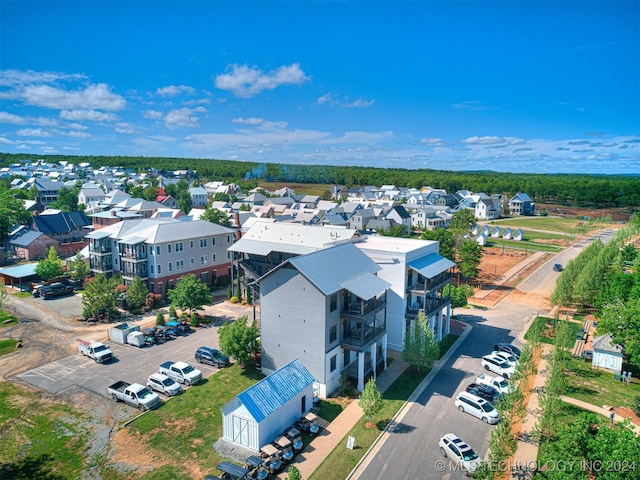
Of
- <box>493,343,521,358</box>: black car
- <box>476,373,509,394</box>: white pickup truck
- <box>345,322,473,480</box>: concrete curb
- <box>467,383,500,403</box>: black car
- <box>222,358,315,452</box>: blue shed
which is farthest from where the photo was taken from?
<box>493,343,521,358</box>: black car

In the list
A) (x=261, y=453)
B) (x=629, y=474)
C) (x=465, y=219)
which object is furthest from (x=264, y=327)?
(x=465, y=219)

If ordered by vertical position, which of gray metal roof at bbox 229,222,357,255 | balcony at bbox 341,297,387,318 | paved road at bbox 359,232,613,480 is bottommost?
paved road at bbox 359,232,613,480

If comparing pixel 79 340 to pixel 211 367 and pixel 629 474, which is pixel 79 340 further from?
pixel 629 474

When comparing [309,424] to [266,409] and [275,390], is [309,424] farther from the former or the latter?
[266,409]

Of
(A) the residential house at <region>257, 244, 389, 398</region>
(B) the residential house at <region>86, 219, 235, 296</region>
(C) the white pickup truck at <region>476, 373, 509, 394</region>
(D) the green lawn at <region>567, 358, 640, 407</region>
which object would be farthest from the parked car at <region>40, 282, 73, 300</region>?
(D) the green lawn at <region>567, 358, 640, 407</region>

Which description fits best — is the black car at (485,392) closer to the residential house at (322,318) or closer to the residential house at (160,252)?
the residential house at (322,318)

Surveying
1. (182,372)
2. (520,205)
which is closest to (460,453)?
(182,372)

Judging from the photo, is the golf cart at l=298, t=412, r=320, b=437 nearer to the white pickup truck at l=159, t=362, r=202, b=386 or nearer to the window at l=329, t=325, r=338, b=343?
the window at l=329, t=325, r=338, b=343
